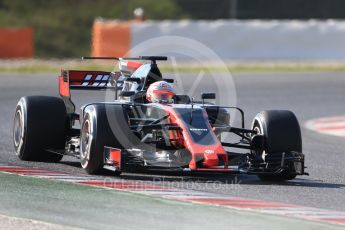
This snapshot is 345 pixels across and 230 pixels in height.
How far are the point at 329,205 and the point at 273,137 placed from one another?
1804 mm

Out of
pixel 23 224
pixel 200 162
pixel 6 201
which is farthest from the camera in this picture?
pixel 200 162

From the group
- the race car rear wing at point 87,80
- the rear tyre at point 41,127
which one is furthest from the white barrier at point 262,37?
the rear tyre at point 41,127

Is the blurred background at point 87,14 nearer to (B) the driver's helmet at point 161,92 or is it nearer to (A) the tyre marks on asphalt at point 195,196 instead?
(B) the driver's helmet at point 161,92

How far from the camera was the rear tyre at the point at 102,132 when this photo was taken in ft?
34.9

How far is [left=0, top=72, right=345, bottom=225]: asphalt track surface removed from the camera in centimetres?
1007

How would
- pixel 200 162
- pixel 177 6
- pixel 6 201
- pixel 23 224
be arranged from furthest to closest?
pixel 177 6 < pixel 200 162 < pixel 6 201 < pixel 23 224

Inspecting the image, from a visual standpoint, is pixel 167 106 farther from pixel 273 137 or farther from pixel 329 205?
pixel 329 205

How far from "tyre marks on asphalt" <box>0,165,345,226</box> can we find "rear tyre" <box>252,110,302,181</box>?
4.75 ft

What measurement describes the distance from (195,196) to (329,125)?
31.3 ft

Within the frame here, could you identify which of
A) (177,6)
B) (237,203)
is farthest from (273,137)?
(177,6)

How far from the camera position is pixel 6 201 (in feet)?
29.3

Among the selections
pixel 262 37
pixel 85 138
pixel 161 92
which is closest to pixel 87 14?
pixel 262 37

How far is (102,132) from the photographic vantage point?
10.6 metres

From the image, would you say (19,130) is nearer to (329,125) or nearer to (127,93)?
(127,93)
